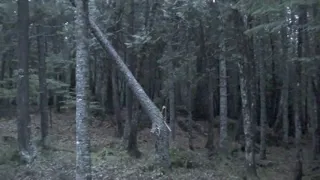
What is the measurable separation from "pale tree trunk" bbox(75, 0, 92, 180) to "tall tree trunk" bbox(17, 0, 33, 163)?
6.49 m

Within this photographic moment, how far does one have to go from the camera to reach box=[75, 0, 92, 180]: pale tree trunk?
1095cm

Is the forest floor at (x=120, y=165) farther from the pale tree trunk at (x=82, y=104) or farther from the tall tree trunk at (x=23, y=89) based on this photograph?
the pale tree trunk at (x=82, y=104)

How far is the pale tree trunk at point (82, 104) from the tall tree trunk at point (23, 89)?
649 cm

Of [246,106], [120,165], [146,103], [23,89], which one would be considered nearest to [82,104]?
[146,103]

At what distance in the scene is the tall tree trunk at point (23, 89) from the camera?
55.6 ft

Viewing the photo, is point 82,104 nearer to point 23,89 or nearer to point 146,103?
point 146,103

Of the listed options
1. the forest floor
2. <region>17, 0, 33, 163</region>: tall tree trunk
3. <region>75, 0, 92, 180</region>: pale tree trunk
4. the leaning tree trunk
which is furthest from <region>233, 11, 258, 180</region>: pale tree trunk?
<region>17, 0, 33, 163</region>: tall tree trunk

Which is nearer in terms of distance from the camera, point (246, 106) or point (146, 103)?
point (146, 103)

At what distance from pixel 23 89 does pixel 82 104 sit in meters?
6.96

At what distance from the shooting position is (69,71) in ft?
123

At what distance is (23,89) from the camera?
56.4 feet

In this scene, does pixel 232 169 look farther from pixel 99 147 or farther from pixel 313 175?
pixel 99 147

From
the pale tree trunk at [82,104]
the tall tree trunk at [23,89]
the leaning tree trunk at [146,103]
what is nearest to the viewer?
the pale tree trunk at [82,104]

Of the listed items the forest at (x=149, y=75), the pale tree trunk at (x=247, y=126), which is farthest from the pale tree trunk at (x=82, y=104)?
the pale tree trunk at (x=247, y=126)
